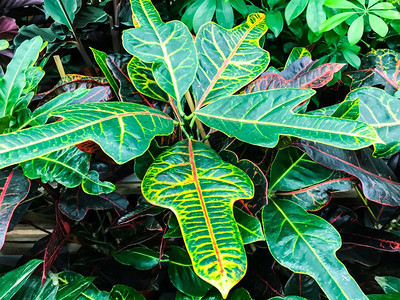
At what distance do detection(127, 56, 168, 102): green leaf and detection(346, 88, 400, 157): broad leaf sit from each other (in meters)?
0.41

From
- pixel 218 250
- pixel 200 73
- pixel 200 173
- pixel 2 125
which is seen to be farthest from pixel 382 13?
pixel 2 125

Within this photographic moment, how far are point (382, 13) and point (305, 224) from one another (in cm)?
54

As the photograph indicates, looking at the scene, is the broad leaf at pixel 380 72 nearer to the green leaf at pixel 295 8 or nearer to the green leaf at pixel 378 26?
the green leaf at pixel 378 26

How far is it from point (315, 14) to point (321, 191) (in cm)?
44

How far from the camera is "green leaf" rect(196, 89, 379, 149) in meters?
0.50

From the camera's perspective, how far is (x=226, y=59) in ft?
2.51

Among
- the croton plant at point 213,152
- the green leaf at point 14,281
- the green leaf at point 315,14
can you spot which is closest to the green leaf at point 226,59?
the croton plant at point 213,152

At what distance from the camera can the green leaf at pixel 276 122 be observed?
0.50m

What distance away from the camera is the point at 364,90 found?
0.74 m

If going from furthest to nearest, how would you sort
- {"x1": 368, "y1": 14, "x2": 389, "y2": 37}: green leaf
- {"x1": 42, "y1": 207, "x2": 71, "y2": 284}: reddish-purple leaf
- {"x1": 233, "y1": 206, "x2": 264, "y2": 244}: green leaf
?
1. {"x1": 368, "y1": 14, "x2": 389, "y2": 37}: green leaf
2. {"x1": 42, "y1": 207, "x2": 71, "y2": 284}: reddish-purple leaf
3. {"x1": 233, "y1": 206, "x2": 264, "y2": 244}: green leaf

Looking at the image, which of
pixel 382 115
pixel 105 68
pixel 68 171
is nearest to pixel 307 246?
pixel 382 115

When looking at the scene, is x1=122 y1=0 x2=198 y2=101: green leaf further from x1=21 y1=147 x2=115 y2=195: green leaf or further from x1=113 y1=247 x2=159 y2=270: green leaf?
x1=113 y1=247 x2=159 y2=270: green leaf

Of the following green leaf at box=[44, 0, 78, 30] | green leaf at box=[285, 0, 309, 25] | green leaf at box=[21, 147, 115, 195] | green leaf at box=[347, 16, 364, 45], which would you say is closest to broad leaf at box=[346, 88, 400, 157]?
green leaf at box=[347, 16, 364, 45]

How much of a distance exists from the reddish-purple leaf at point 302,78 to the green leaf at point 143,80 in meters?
0.20
